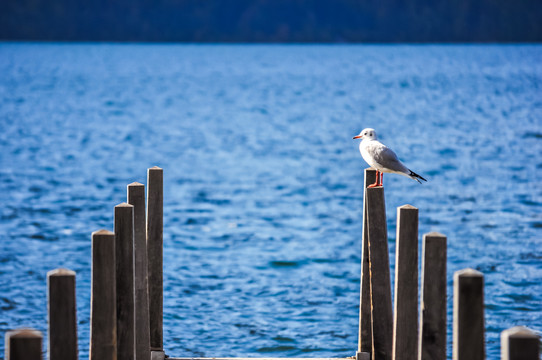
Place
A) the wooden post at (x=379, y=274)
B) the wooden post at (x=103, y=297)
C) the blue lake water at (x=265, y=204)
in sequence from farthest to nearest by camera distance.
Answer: the blue lake water at (x=265, y=204) → the wooden post at (x=379, y=274) → the wooden post at (x=103, y=297)

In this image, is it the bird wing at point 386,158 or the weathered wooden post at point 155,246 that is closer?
the bird wing at point 386,158

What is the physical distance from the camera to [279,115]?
58469 millimetres

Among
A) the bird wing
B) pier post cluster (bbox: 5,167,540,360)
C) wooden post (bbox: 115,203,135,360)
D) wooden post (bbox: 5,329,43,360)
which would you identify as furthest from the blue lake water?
wooden post (bbox: 5,329,43,360)

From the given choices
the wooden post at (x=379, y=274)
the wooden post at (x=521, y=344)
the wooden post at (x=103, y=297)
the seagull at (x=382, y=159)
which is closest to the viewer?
the wooden post at (x=521, y=344)

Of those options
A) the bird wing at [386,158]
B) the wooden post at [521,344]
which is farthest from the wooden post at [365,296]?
the wooden post at [521,344]

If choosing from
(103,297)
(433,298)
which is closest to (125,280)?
(103,297)

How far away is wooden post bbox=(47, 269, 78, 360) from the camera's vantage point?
430 cm

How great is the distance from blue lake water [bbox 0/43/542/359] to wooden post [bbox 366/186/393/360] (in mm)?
4920

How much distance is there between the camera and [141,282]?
22.3ft

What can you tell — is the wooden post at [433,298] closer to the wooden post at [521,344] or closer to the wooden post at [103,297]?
the wooden post at [521,344]

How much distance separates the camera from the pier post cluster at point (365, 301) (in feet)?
14.1

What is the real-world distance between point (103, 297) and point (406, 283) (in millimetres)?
1947

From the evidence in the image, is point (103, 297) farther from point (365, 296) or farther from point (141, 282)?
point (365, 296)

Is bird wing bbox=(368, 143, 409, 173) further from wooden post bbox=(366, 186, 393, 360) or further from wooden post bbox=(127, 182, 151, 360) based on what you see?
wooden post bbox=(127, 182, 151, 360)
